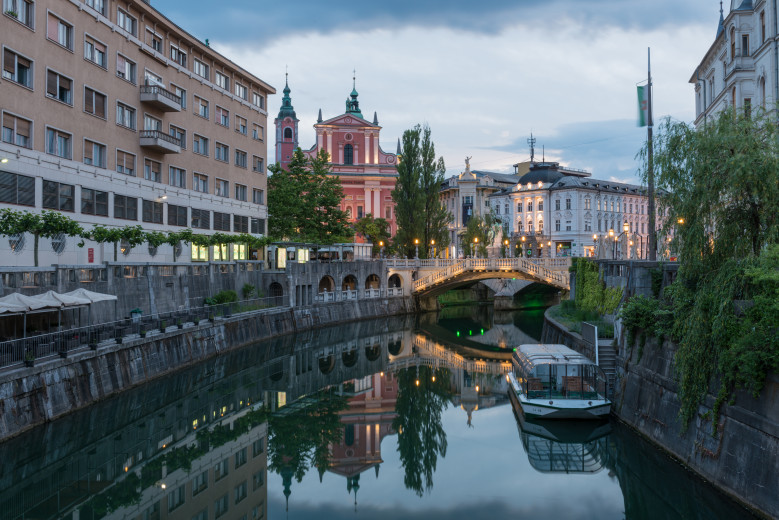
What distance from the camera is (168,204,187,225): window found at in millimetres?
50094

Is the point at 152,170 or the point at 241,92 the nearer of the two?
the point at 152,170

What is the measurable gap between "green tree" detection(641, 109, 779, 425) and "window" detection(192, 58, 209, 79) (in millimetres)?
40701

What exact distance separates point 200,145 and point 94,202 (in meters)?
14.2

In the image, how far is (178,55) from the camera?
5097cm

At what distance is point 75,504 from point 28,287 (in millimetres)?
12267

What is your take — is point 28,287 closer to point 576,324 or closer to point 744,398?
point 744,398

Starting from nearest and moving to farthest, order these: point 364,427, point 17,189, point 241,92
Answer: point 364,427 < point 17,189 < point 241,92

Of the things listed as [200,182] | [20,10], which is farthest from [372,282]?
[20,10]

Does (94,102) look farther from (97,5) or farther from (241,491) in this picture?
(241,491)

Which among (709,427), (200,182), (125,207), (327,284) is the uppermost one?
(200,182)

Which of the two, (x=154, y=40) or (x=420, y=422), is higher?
(x=154, y=40)

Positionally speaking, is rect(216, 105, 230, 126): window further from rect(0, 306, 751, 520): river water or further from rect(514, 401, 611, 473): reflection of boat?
rect(514, 401, 611, 473): reflection of boat

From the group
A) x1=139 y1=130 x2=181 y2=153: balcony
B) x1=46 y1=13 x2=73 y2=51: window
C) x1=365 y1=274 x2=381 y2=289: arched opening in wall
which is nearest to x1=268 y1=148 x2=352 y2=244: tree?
x1=365 y1=274 x2=381 y2=289: arched opening in wall

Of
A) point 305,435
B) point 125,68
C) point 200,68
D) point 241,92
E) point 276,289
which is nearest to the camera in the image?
point 305,435
